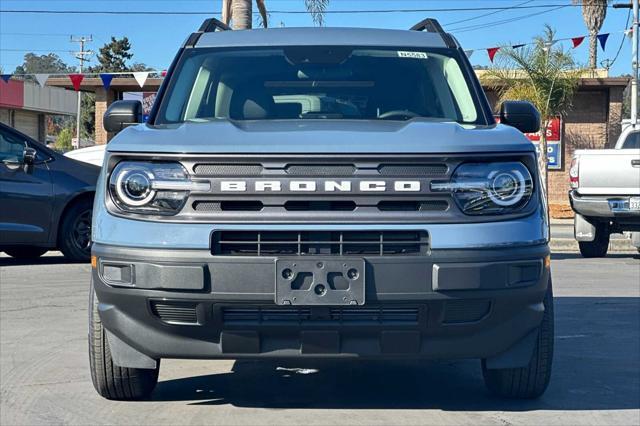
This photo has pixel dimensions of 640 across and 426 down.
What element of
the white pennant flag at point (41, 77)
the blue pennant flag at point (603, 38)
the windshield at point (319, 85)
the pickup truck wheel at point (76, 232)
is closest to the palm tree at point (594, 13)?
the blue pennant flag at point (603, 38)

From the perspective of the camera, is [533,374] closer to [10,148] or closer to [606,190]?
[10,148]

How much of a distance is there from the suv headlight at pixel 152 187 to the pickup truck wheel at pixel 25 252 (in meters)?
8.33

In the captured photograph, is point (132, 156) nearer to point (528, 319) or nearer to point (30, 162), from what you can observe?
point (528, 319)

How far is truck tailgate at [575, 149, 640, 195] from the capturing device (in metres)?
13.0

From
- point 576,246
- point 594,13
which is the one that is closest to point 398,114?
point 576,246

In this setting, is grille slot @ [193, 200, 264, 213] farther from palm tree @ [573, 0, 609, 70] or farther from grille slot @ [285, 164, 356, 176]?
palm tree @ [573, 0, 609, 70]

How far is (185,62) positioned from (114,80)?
20975mm

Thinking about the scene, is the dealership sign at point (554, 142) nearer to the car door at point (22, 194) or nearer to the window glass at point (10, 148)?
the car door at point (22, 194)

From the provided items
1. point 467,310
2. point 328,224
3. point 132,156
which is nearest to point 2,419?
point 132,156

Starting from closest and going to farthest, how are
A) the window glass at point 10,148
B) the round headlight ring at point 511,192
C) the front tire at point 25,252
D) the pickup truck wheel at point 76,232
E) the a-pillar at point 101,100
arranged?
the round headlight ring at point 511,192, the window glass at point 10,148, the pickup truck wheel at point 76,232, the front tire at point 25,252, the a-pillar at point 101,100

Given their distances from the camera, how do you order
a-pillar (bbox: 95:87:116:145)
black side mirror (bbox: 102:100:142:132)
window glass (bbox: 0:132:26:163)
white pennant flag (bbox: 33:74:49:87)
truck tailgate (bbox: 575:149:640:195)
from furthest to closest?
a-pillar (bbox: 95:87:116:145) → white pennant flag (bbox: 33:74:49:87) → truck tailgate (bbox: 575:149:640:195) → window glass (bbox: 0:132:26:163) → black side mirror (bbox: 102:100:142:132)

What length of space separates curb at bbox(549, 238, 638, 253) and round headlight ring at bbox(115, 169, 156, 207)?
12.5 metres

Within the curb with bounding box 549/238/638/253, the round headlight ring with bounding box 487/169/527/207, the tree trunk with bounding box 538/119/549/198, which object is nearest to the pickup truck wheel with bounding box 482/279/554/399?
the round headlight ring with bounding box 487/169/527/207

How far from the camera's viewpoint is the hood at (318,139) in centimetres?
420
